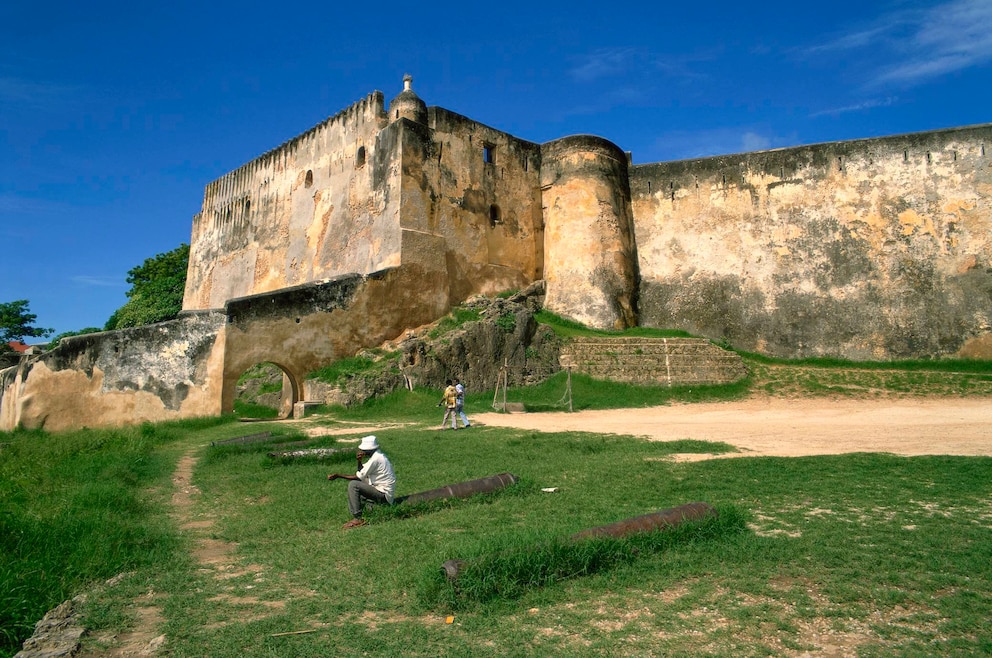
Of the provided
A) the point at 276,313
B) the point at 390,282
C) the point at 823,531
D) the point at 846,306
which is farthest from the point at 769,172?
the point at 823,531

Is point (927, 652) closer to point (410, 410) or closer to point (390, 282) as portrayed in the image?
point (410, 410)

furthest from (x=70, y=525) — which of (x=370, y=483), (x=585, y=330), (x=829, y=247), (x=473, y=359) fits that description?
(x=829, y=247)

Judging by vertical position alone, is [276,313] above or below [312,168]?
below

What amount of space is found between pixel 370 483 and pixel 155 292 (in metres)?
31.6

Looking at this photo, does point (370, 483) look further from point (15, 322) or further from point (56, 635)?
point (15, 322)

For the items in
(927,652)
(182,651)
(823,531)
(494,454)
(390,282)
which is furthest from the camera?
(390,282)

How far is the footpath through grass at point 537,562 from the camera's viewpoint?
11.2 feet

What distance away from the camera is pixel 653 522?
15.7 feet

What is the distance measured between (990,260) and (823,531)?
17795mm

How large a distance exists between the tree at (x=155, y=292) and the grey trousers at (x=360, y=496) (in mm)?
26931

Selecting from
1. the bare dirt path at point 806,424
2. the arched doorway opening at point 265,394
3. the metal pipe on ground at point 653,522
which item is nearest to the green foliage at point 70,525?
the metal pipe on ground at point 653,522

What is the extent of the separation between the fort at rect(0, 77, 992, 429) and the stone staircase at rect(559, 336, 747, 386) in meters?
2.44

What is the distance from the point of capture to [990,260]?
18297mm

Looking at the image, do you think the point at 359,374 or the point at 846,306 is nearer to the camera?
the point at 359,374
